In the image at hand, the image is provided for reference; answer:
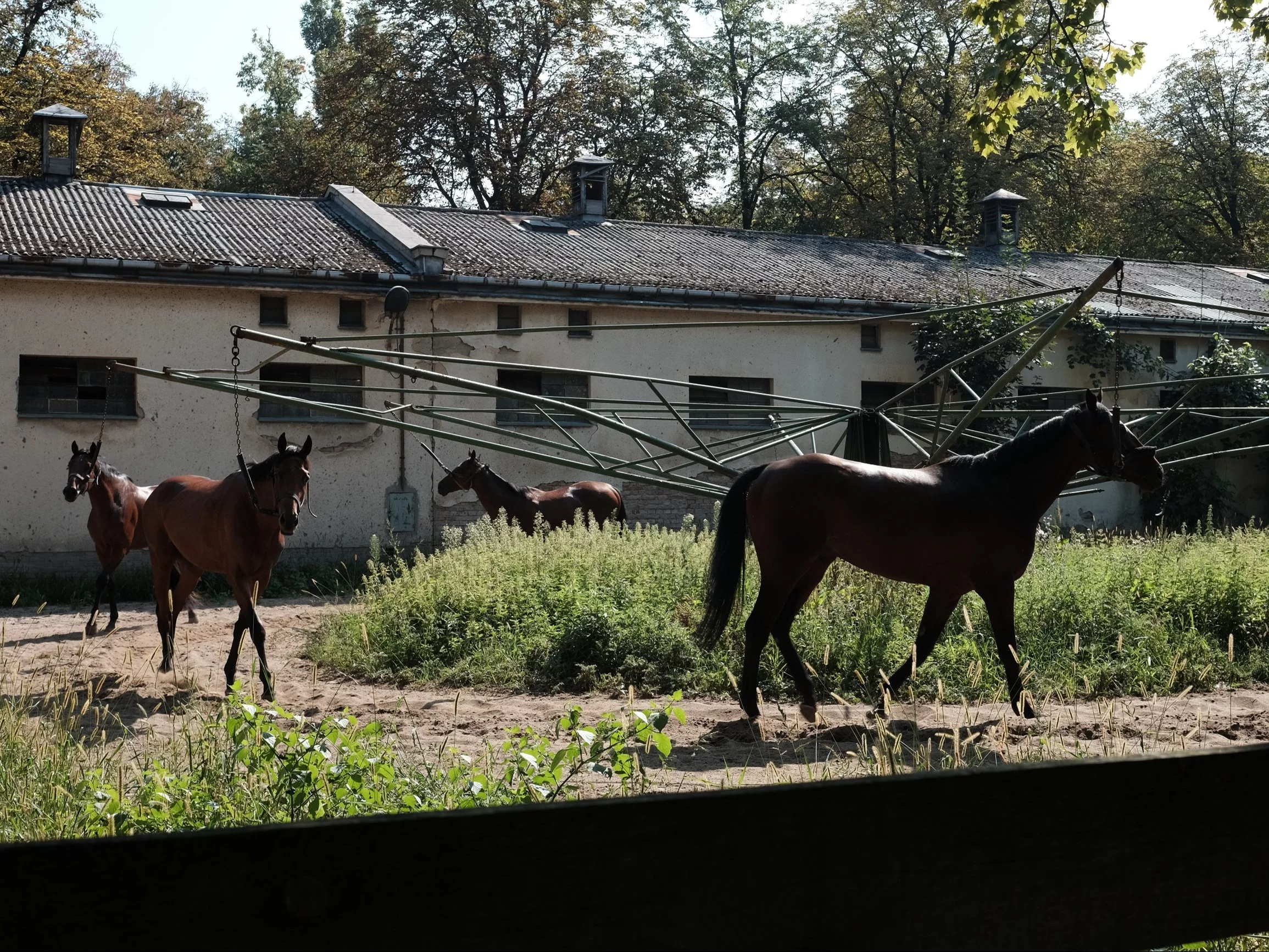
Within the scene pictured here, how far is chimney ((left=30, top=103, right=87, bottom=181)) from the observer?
68.7 ft

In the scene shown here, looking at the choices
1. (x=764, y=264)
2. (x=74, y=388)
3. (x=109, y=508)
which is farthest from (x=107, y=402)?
(x=764, y=264)

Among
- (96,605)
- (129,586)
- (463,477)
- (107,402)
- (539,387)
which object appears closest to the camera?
(96,605)

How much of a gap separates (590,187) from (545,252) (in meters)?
5.04

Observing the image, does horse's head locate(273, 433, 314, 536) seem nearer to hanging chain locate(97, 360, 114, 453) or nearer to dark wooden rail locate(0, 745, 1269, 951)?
dark wooden rail locate(0, 745, 1269, 951)

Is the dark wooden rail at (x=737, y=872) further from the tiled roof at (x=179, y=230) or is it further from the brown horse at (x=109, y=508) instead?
the tiled roof at (x=179, y=230)

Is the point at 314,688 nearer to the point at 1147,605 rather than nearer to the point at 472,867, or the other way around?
the point at 1147,605

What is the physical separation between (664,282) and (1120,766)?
61.7 ft

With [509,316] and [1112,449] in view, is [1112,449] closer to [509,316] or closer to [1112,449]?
[1112,449]

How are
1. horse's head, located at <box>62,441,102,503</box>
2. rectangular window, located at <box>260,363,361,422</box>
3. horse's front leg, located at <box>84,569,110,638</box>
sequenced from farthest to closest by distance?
1. rectangular window, located at <box>260,363,361,422</box>
2. horse's head, located at <box>62,441,102,503</box>
3. horse's front leg, located at <box>84,569,110,638</box>

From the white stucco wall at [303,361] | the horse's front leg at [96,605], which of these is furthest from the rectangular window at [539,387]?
the horse's front leg at [96,605]

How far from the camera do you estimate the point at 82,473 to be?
12.0m

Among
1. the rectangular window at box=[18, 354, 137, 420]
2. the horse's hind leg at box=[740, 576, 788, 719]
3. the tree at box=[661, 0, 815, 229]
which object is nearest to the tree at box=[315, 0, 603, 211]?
the tree at box=[661, 0, 815, 229]

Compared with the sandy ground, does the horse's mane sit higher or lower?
higher

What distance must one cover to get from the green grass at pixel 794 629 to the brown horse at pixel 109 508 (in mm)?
2750
